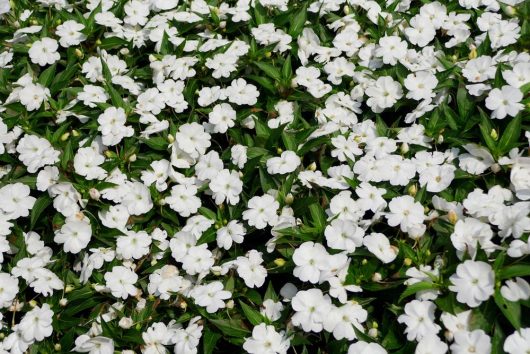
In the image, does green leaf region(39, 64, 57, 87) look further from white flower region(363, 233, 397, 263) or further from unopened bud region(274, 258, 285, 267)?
white flower region(363, 233, 397, 263)

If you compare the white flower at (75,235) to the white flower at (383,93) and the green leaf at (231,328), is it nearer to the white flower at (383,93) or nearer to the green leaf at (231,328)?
the green leaf at (231,328)

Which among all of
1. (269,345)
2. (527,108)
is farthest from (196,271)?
(527,108)

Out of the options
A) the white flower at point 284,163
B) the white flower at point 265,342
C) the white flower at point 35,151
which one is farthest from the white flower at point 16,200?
the white flower at point 265,342

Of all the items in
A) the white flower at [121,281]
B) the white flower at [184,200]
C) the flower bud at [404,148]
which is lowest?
the white flower at [121,281]

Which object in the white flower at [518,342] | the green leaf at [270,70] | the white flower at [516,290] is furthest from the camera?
the green leaf at [270,70]

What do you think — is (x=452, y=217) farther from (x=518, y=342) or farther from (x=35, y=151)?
(x=35, y=151)

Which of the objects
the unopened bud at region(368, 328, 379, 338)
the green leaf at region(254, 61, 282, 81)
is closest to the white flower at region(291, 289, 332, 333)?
the unopened bud at region(368, 328, 379, 338)

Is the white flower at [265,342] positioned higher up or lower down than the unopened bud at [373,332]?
lower down
